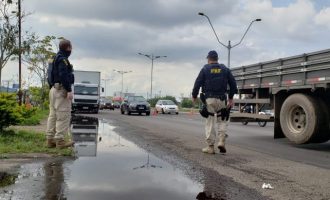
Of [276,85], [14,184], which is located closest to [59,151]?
[14,184]

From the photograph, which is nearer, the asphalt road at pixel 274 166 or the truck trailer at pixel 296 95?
the asphalt road at pixel 274 166

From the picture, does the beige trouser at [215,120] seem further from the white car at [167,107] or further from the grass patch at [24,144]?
the white car at [167,107]

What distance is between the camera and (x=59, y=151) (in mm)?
8031

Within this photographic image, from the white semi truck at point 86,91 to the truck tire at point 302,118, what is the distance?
25.3 m

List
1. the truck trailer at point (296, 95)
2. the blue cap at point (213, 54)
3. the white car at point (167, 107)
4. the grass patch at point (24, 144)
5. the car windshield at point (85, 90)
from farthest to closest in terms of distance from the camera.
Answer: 1. the white car at point (167, 107)
2. the car windshield at point (85, 90)
3. the truck trailer at point (296, 95)
4. the blue cap at point (213, 54)
5. the grass patch at point (24, 144)

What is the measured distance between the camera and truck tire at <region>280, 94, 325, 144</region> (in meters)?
10.6

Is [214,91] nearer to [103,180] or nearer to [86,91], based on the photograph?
[103,180]

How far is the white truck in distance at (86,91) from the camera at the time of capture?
3531cm

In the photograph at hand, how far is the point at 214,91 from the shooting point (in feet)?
29.9

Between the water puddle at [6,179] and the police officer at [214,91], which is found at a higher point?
the police officer at [214,91]

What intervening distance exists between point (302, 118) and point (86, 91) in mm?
26425

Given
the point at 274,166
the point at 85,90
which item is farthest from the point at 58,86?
the point at 85,90

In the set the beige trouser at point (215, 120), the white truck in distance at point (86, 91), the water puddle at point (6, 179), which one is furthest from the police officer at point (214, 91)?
the white truck in distance at point (86, 91)

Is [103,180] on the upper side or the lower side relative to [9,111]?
lower
